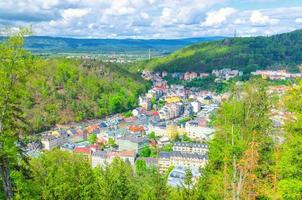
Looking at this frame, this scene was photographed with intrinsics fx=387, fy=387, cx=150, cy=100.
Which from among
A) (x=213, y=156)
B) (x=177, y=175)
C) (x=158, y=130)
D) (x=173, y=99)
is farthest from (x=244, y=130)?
(x=173, y=99)

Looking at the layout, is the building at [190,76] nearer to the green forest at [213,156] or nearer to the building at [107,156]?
the building at [107,156]

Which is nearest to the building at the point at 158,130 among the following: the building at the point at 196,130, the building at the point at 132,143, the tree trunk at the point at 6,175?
the building at the point at 196,130

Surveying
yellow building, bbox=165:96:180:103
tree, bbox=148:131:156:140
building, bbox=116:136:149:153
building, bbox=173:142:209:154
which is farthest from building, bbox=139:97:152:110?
building, bbox=173:142:209:154

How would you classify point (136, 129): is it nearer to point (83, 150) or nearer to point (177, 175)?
point (83, 150)

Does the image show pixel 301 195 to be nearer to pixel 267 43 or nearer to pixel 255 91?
pixel 255 91

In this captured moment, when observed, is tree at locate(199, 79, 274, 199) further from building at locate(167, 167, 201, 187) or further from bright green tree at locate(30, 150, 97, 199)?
building at locate(167, 167, 201, 187)

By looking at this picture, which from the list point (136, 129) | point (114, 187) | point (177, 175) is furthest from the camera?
point (136, 129)
